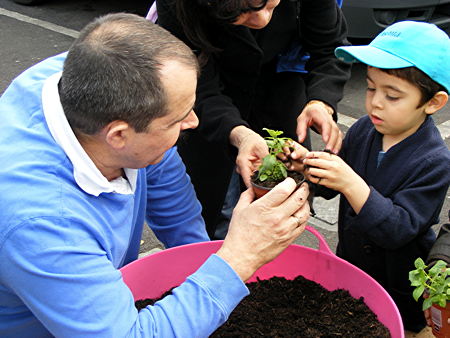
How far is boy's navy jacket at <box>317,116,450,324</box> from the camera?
5.62 ft

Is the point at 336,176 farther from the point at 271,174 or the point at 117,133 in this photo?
the point at 117,133

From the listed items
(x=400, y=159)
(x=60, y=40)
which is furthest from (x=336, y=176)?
(x=60, y=40)

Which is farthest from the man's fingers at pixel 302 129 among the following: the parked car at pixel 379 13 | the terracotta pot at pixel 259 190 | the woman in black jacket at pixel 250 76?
the parked car at pixel 379 13

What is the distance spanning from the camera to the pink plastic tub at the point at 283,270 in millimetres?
1802

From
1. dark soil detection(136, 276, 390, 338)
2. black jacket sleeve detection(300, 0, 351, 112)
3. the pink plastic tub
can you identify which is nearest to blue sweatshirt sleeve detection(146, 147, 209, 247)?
the pink plastic tub

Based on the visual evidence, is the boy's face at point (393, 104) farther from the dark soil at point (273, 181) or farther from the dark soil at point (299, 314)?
the dark soil at point (299, 314)

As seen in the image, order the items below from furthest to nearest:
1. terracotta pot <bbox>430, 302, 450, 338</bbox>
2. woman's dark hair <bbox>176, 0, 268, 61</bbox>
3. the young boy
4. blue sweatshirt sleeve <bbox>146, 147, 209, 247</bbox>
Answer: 1. blue sweatshirt sleeve <bbox>146, 147, 209, 247</bbox>
2. woman's dark hair <bbox>176, 0, 268, 61</bbox>
3. the young boy
4. terracotta pot <bbox>430, 302, 450, 338</bbox>

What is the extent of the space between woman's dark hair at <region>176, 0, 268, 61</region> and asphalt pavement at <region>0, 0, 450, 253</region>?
1.44 meters

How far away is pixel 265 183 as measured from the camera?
1.72 m

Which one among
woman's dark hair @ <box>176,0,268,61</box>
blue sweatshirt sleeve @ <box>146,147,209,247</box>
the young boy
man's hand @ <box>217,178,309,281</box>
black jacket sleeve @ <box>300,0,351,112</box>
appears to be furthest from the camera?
black jacket sleeve @ <box>300,0,351,112</box>

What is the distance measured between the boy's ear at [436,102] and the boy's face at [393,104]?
0.06 feet

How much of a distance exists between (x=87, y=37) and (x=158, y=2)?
802mm

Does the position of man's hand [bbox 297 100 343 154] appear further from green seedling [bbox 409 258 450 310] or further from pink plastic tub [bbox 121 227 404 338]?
green seedling [bbox 409 258 450 310]

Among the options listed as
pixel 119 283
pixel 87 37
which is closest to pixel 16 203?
pixel 119 283
